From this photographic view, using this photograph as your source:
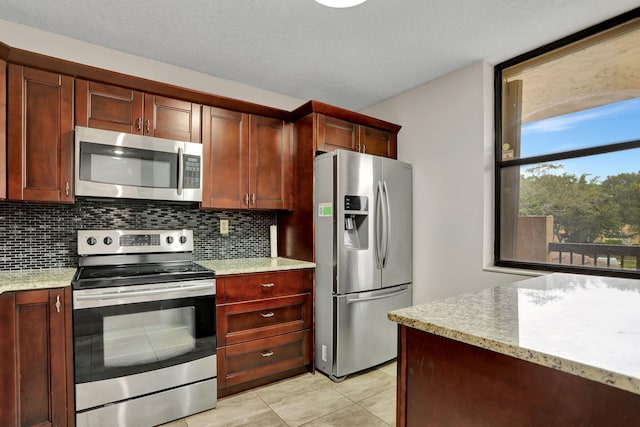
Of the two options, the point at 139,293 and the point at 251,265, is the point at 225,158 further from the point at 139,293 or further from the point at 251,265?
the point at 139,293

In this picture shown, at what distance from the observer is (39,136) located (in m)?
2.05

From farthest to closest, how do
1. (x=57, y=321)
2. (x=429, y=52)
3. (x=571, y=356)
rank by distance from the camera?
(x=429, y=52) < (x=57, y=321) < (x=571, y=356)

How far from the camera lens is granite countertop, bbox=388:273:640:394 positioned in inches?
28.2

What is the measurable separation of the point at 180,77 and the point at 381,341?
286 cm

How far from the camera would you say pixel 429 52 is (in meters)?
2.62

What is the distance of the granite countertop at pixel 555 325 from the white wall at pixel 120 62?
2.71 m

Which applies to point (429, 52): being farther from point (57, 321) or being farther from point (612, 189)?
point (57, 321)

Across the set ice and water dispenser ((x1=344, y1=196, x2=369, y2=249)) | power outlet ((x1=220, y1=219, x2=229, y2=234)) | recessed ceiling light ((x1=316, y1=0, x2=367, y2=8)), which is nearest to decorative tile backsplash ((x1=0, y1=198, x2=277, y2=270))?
power outlet ((x1=220, y1=219, x2=229, y2=234))

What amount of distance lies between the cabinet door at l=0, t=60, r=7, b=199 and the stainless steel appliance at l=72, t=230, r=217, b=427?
50cm

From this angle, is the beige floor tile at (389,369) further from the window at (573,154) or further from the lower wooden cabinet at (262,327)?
the window at (573,154)

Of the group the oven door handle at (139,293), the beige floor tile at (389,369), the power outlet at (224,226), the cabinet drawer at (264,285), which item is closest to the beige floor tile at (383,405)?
the beige floor tile at (389,369)

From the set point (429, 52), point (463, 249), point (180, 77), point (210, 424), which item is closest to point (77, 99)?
point (180, 77)

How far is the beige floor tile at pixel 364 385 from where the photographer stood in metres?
→ 2.43

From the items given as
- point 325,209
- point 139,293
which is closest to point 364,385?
point 325,209
